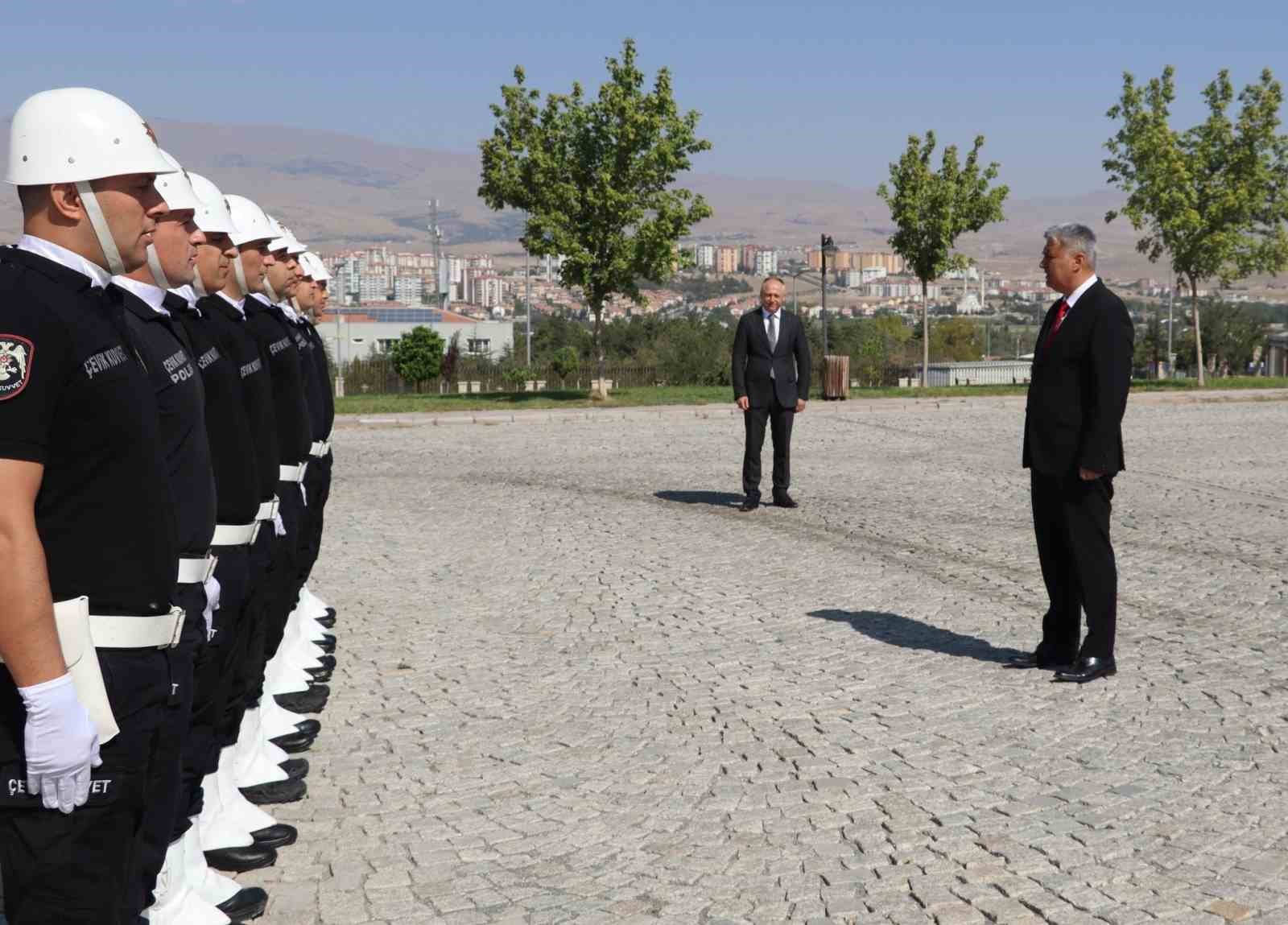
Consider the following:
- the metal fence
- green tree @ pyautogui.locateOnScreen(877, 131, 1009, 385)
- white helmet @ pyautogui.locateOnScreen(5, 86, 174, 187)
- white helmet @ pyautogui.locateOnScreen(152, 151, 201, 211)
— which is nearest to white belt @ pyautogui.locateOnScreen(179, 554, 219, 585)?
white helmet @ pyautogui.locateOnScreen(152, 151, 201, 211)

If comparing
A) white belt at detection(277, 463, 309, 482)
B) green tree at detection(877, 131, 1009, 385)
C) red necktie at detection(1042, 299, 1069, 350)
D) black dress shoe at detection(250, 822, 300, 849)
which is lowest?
black dress shoe at detection(250, 822, 300, 849)

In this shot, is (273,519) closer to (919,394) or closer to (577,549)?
(577,549)

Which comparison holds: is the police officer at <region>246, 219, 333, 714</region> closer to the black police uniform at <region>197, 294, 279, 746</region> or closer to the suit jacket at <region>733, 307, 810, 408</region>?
the black police uniform at <region>197, 294, 279, 746</region>

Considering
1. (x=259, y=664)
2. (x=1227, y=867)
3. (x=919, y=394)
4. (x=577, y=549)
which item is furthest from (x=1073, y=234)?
(x=919, y=394)

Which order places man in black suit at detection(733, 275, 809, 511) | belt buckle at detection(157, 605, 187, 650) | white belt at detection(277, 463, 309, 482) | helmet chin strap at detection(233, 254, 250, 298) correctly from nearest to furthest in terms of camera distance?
belt buckle at detection(157, 605, 187, 650)
helmet chin strap at detection(233, 254, 250, 298)
white belt at detection(277, 463, 309, 482)
man in black suit at detection(733, 275, 809, 511)

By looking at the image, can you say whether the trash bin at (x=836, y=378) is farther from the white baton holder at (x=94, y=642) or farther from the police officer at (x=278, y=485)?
the white baton holder at (x=94, y=642)

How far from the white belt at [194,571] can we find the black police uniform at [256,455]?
1052 mm

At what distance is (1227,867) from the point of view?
4883 millimetres

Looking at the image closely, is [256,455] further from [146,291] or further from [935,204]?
[935,204]

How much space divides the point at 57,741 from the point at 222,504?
1933mm

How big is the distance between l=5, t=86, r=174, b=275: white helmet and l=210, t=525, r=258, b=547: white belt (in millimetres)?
1737

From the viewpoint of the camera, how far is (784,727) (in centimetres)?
659

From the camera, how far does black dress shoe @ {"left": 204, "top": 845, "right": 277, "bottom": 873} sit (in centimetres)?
488

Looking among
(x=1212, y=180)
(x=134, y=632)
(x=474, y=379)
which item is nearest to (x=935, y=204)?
(x=1212, y=180)
